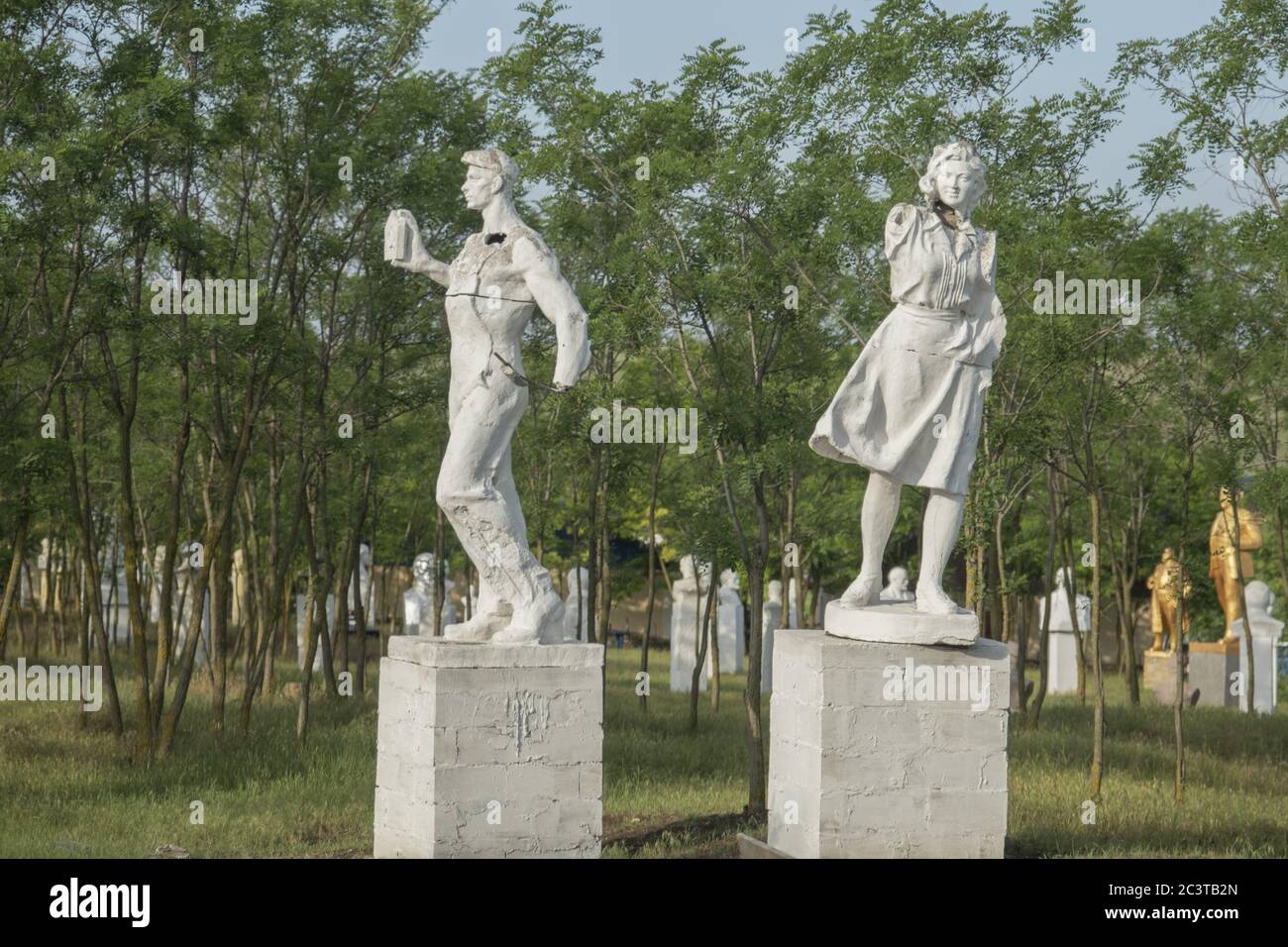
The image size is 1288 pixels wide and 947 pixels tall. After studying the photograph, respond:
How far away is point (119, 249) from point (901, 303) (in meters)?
7.51

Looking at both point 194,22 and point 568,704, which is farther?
point 194,22

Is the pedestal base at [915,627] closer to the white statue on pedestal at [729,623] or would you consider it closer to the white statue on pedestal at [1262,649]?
the white statue on pedestal at [1262,649]

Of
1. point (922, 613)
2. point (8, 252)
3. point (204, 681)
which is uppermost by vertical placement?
point (8, 252)

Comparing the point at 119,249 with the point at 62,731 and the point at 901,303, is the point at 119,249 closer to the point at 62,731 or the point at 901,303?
the point at 62,731

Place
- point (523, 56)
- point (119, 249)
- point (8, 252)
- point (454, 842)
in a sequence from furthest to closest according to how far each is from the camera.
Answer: point (523, 56), point (119, 249), point (8, 252), point (454, 842)

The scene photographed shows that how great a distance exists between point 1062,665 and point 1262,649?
516 cm

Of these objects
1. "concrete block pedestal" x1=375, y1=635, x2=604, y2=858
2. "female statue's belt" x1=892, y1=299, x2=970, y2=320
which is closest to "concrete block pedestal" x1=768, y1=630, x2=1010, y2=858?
"concrete block pedestal" x1=375, y1=635, x2=604, y2=858

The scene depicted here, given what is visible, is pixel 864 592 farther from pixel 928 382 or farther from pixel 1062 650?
pixel 1062 650

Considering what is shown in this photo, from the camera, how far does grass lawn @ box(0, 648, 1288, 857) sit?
10.8m

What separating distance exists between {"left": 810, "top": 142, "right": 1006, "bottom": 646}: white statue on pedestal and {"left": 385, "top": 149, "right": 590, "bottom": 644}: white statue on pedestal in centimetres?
151

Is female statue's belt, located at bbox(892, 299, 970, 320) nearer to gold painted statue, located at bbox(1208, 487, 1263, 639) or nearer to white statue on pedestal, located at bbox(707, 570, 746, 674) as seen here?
gold painted statue, located at bbox(1208, 487, 1263, 639)

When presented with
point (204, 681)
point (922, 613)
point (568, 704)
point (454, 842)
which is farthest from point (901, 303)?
point (204, 681)

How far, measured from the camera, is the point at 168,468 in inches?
861

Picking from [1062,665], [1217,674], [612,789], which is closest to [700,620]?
[1062,665]
